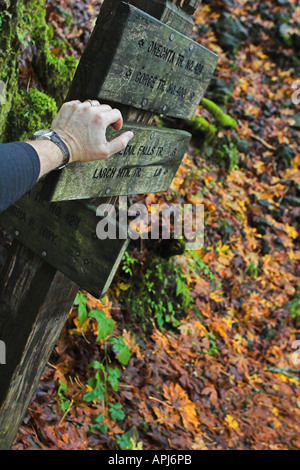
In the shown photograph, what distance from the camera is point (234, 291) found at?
6.56 metres

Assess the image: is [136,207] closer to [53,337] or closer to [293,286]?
[53,337]

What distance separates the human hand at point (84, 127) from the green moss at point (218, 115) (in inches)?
256

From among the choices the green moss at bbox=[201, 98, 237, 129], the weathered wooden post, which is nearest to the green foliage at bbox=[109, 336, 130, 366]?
the weathered wooden post

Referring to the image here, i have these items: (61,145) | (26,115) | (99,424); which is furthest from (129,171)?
(99,424)

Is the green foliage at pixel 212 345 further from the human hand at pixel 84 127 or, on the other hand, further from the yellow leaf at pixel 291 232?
the human hand at pixel 84 127

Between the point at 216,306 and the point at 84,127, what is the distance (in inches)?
196

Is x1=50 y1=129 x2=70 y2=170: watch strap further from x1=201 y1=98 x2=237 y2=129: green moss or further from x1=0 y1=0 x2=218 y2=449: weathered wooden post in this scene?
x1=201 y1=98 x2=237 y2=129: green moss

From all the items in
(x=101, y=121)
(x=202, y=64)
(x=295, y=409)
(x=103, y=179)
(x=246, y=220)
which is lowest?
(x=295, y=409)

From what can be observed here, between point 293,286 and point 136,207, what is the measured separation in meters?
3.94

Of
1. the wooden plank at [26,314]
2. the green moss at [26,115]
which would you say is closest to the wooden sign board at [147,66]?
the wooden plank at [26,314]

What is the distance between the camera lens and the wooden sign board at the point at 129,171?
1.64m
